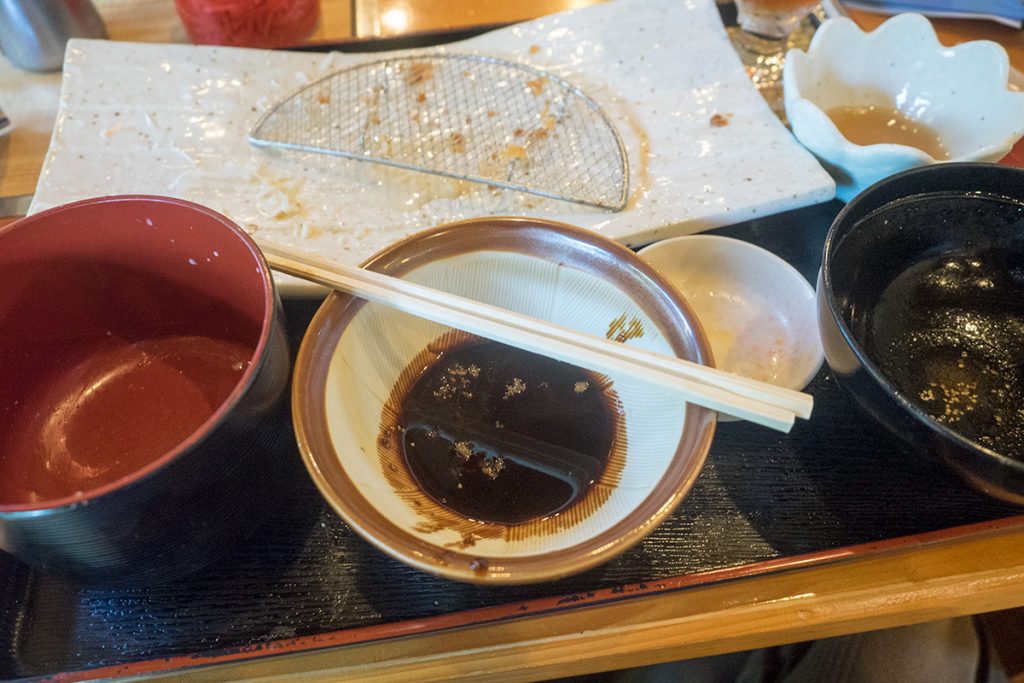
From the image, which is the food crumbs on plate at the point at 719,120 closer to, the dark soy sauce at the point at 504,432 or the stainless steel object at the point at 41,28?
the dark soy sauce at the point at 504,432

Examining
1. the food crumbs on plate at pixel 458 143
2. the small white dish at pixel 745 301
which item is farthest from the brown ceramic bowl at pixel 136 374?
the small white dish at pixel 745 301

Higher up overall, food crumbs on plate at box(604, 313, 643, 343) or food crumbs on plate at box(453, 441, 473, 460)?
food crumbs on plate at box(604, 313, 643, 343)

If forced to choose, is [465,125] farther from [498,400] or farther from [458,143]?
[498,400]

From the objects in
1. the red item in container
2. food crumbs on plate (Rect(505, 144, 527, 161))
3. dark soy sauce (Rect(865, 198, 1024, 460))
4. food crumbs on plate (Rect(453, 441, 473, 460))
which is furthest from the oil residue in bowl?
the red item in container

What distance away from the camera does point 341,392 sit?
38.1 inches

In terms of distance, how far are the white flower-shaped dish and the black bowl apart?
0.59 ft

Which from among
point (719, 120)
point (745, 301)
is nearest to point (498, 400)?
point (745, 301)

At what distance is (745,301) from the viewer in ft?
4.32

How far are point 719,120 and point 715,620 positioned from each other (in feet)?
3.77

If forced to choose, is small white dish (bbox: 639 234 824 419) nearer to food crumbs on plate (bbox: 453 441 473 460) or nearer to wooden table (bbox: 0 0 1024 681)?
wooden table (bbox: 0 0 1024 681)

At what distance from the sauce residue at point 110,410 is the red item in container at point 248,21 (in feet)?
3.42

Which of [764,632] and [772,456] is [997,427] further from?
[764,632]

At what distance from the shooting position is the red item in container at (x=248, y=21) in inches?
69.0

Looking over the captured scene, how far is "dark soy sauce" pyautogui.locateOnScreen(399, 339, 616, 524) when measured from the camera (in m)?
0.98
